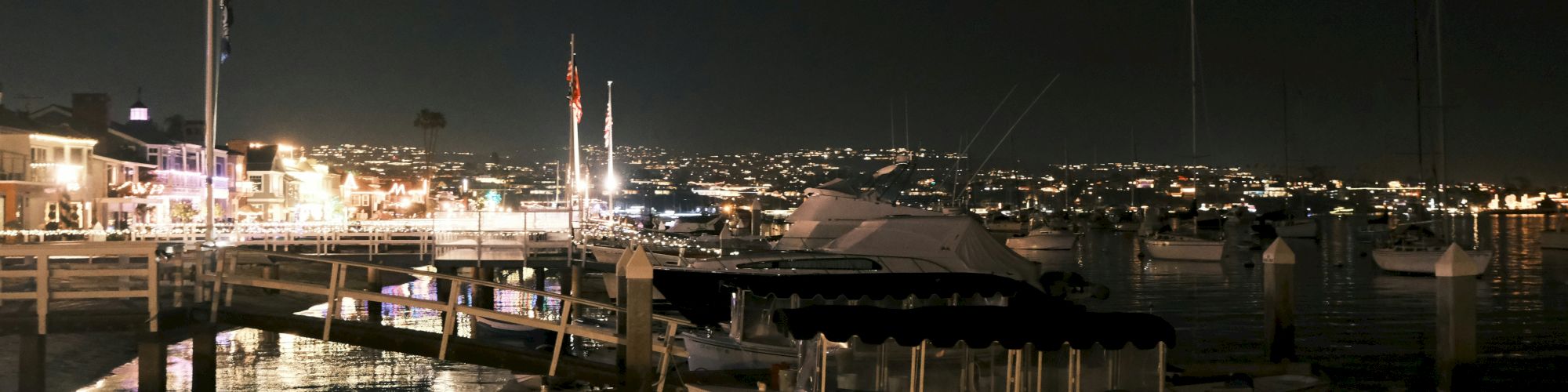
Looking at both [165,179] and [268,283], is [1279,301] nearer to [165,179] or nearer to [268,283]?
[268,283]

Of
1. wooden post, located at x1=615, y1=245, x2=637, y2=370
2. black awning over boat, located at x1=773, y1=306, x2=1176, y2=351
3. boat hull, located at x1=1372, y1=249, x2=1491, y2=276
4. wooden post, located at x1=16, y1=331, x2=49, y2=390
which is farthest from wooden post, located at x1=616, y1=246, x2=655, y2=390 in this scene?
boat hull, located at x1=1372, y1=249, x2=1491, y2=276

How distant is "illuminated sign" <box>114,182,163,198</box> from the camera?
59625 mm

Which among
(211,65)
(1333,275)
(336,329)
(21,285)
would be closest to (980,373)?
(336,329)

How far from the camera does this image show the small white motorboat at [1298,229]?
11772cm

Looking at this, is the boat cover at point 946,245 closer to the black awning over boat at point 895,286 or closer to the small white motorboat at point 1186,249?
the black awning over boat at point 895,286

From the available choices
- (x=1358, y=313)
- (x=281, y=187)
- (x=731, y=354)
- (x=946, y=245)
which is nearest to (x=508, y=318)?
(x=731, y=354)

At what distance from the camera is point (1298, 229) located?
389 feet

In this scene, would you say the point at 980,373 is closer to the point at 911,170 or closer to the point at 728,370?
the point at 728,370

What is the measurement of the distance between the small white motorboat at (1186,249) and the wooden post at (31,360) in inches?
2579

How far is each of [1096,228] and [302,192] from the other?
4694 inches

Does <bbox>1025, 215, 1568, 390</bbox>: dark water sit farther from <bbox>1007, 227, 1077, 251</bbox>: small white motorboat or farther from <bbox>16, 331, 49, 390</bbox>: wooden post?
<bbox>16, 331, 49, 390</bbox>: wooden post

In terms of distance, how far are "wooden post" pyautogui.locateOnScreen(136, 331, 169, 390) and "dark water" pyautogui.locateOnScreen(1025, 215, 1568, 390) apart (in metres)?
19.4

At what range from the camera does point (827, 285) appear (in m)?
22.8

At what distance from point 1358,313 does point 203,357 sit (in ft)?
109
